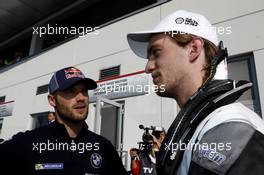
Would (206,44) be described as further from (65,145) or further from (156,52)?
(65,145)

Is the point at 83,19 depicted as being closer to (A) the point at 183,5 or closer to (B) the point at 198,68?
(A) the point at 183,5

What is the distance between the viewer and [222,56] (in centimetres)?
99

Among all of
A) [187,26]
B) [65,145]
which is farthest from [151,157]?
[187,26]

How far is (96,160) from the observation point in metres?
1.67

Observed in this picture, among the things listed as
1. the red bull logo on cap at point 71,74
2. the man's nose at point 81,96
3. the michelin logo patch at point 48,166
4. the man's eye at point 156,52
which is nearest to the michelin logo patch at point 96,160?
the michelin logo patch at point 48,166

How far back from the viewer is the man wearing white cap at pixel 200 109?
0.60 m

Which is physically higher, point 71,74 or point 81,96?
point 71,74

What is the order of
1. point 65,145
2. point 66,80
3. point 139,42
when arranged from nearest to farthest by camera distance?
point 139,42 < point 65,145 < point 66,80

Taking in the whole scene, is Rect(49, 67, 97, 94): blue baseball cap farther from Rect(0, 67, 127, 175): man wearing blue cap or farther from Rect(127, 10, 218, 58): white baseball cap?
Rect(127, 10, 218, 58): white baseball cap

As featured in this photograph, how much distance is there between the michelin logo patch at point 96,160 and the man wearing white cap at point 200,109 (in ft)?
2.70

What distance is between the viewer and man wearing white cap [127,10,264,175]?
598 millimetres

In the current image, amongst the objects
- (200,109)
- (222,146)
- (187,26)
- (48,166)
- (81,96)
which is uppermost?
(187,26)

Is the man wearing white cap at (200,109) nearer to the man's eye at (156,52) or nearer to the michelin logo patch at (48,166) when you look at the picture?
the man's eye at (156,52)

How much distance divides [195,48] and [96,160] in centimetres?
106
